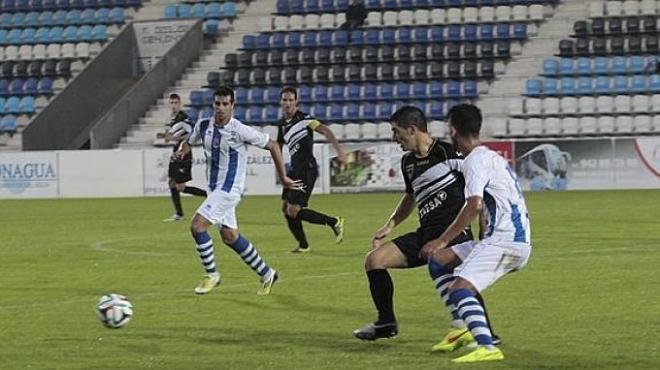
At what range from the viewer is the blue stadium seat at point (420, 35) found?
4653 centimetres

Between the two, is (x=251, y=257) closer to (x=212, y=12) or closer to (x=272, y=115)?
(x=272, y=115)

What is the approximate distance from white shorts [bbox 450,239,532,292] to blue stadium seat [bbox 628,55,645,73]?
35203 millimetres

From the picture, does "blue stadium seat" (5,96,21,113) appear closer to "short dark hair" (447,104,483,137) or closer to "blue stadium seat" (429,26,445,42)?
"blue stadium seat" (429,26,445,42)

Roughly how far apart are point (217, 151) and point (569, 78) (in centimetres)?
3033

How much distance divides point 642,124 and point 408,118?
32.1m

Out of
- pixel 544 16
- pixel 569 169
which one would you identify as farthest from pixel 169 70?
pixel 569 169

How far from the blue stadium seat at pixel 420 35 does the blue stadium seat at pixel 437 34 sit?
0.17 meters

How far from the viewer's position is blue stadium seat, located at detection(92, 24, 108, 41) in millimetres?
50844

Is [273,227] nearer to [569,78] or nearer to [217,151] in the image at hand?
[217,151]

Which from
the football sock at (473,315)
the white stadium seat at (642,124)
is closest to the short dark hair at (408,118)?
the football sock at (473,315)

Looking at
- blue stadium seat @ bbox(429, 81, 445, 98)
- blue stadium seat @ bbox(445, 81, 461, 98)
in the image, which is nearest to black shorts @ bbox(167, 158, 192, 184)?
blue stadium seat @ bbox(429, 81, 445, 98)

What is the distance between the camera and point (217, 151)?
14.9 m

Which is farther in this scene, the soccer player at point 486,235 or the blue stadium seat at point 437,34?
the blue stadium seat at point 437,34

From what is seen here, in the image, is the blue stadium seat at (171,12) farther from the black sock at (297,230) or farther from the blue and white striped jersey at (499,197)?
the blue and white striped jersey at (499,197)
